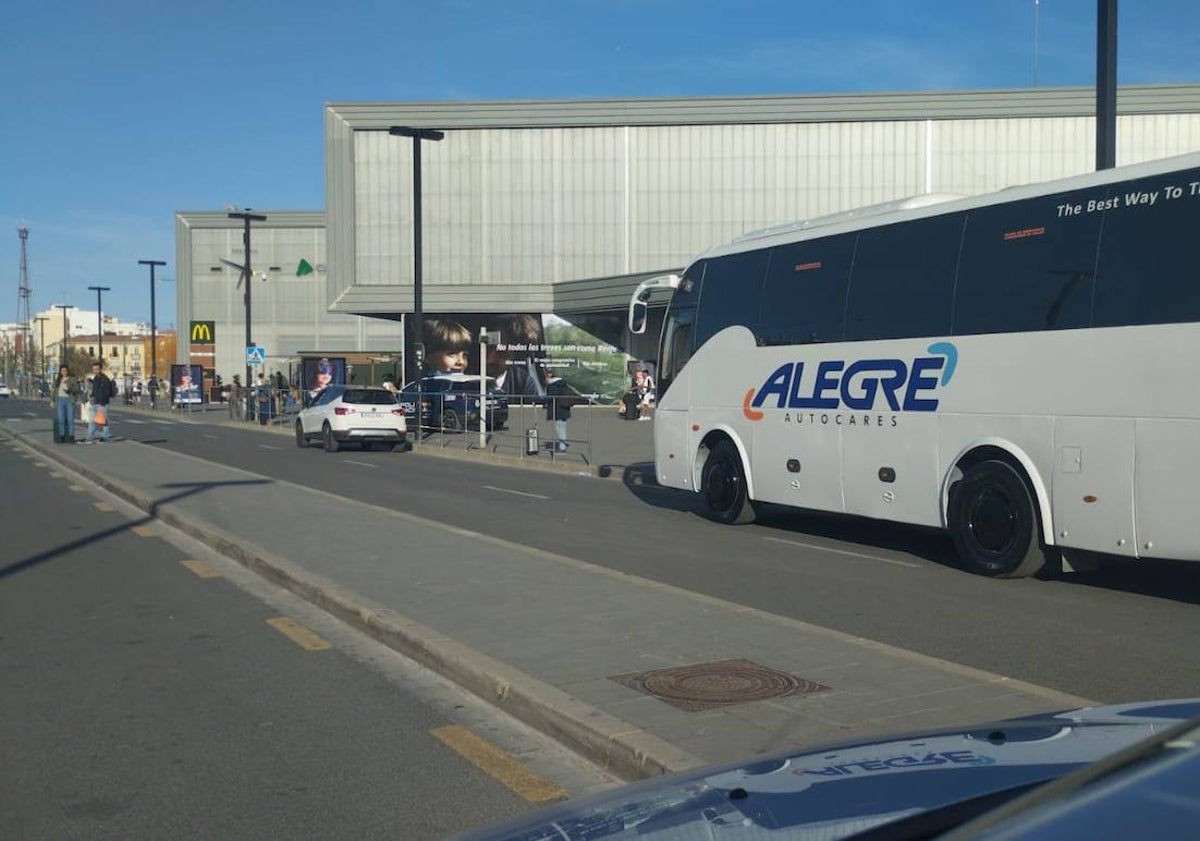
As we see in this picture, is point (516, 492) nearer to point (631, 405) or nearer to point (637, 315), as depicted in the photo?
point (637, 315)

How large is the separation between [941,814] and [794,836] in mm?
305

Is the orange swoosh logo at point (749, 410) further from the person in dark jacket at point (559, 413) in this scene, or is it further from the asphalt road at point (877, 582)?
the person in dark jacket at point (559, 413)

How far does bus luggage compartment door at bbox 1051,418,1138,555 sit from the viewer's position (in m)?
9.27

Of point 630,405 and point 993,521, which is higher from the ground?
point 630,405

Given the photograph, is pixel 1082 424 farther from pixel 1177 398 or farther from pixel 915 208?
pixel 915 208

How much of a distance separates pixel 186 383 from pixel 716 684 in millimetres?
58167

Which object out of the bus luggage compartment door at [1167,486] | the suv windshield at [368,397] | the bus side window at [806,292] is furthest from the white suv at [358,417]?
the bus luggage compartment door at [1167,486]

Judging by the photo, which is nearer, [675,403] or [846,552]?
[846,552]

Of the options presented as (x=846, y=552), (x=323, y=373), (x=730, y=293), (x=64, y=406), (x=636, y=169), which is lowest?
(x=846, y=552)

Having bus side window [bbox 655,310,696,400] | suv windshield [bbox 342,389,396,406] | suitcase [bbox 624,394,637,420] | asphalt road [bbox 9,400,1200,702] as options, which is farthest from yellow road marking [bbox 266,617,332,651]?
suitcase [bbox 624,394,637,420]

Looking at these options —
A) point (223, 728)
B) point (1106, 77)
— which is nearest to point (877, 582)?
point (223, 728)

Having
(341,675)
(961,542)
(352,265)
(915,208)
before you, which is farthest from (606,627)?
(352,265)

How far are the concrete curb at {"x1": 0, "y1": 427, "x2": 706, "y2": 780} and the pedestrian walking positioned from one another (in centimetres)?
1926

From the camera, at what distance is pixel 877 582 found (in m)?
10.3
